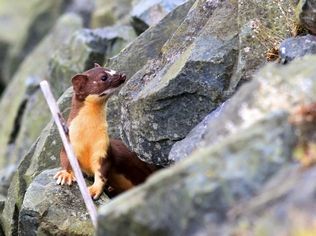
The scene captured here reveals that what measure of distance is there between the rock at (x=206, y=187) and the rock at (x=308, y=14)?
2.23 m

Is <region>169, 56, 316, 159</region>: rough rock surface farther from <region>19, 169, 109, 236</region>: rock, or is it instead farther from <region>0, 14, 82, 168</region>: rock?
<region>0, 14, 82, 168</region>: rock

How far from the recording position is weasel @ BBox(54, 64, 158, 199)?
24.5 ft

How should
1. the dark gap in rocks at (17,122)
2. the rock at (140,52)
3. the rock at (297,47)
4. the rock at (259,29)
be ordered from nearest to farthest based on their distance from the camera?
the rock at (297,47)
the rock at (259,29)
the rock at (140,52)
the dark gap in rocks at (17,122)

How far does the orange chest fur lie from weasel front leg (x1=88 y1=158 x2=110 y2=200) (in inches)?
1.0

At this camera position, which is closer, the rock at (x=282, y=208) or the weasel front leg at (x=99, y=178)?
the rock at (x=282, y=208)

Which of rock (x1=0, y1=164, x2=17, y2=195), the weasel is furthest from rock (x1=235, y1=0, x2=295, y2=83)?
rock (x1=0, y1=164, x2=17, y2=195)

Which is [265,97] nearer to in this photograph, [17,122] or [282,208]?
[282,208]

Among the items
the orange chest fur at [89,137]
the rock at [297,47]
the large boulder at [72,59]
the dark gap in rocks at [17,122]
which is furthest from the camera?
the dark gap in rocks at [17,122]

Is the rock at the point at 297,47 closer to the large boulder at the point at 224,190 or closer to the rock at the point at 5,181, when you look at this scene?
the large boulder at the point at 224,190

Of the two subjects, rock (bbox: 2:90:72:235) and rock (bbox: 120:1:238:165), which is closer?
rock (bbox: 120:1:238:165)

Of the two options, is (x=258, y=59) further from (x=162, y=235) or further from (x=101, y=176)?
(x=162, y=235)

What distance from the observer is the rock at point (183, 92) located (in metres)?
7.15

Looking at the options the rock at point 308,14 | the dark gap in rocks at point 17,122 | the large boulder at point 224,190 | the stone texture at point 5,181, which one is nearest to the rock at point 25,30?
the dark gap in rocks at point 17,122

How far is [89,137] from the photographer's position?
295 inches
